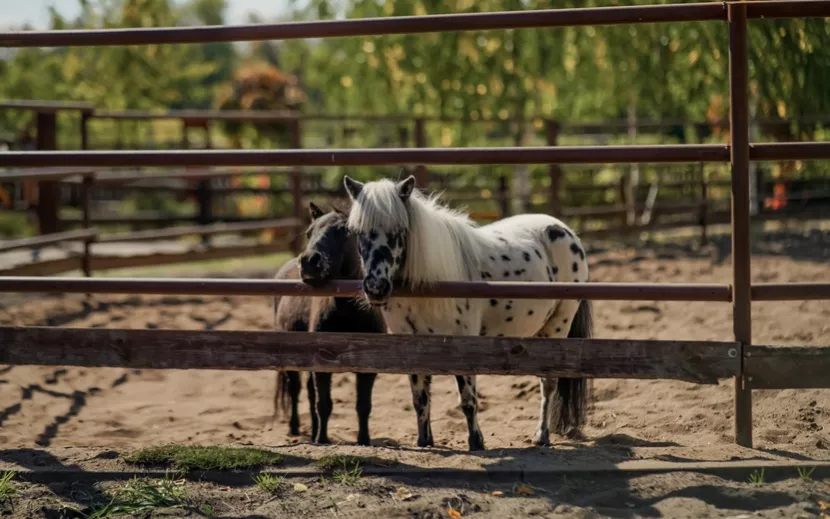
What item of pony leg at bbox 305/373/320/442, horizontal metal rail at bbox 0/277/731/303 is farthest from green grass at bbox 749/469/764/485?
pony leg at bbox 305/373/320/442

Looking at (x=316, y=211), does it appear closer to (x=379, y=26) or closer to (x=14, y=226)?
(x=379, y=26)

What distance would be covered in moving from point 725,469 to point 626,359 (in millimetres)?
597

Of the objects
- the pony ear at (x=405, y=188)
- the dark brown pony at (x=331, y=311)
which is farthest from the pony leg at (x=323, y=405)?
the pony ear at (x=405, y=188)

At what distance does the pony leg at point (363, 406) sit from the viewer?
5094 mm

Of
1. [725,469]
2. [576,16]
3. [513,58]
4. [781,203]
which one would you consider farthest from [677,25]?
[725,469]

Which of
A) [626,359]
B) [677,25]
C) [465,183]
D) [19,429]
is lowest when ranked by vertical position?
[19,429]

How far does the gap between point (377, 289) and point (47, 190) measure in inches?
295

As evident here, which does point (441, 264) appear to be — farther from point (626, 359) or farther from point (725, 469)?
point (725, 469)

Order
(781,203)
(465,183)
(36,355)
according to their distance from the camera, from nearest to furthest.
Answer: (36,355) < (781,203) < (465,183)

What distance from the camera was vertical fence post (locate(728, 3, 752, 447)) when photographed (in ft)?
12.7

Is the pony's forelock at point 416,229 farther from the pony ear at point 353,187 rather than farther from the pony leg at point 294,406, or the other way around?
the pony leg at point 294,406

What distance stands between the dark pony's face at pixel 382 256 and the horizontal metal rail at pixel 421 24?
680 mm

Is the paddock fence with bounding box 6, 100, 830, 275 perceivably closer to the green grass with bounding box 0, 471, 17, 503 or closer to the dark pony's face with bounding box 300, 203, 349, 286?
the dark pony's face with bounding box 300, 203, 349, 286

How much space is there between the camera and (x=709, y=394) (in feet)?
17.1
